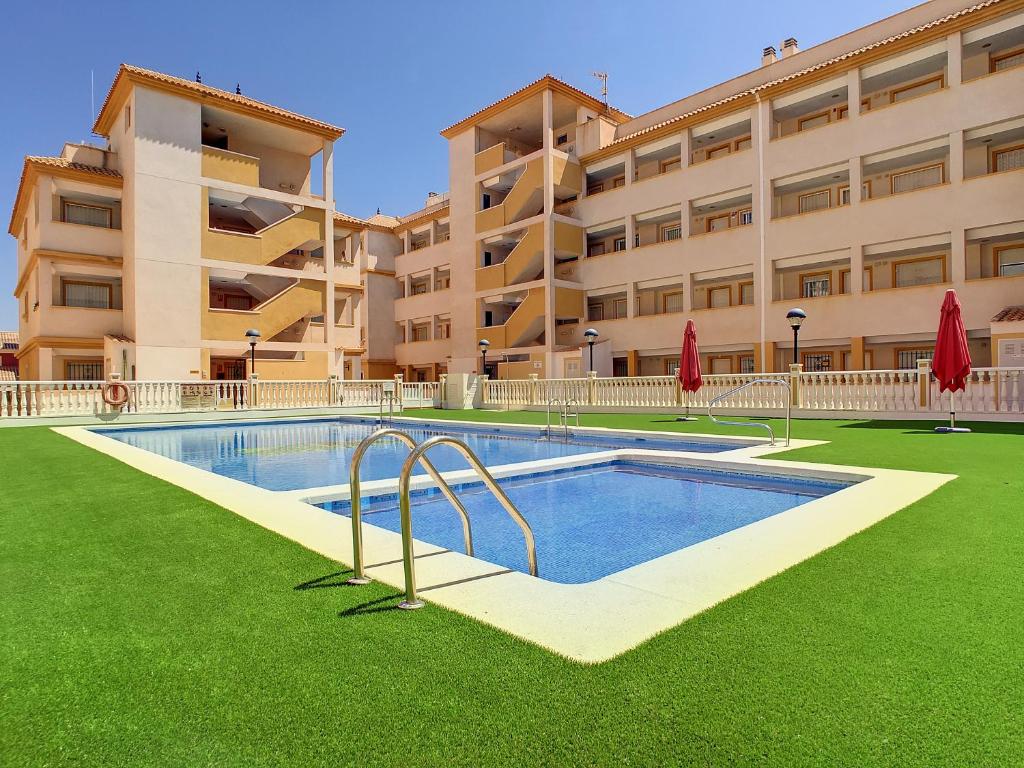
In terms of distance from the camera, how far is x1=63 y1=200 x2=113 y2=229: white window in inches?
1123

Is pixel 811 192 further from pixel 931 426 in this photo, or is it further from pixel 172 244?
pixel 172 244

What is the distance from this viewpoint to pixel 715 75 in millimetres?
30328

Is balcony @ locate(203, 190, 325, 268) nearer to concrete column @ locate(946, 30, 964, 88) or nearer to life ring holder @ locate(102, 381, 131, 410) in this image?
life ring holder @ locate(102, 381, 131, 410)

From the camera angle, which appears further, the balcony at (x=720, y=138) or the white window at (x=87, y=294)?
the white window at (x=87, y=294)

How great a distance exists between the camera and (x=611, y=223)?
31.9 m

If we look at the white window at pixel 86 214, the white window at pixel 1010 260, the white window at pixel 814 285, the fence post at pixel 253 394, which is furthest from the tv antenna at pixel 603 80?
the white window at pixel 86 214

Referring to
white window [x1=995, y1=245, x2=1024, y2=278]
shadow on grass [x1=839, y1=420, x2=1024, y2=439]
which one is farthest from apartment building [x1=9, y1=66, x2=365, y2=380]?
white window [x1=995, y1=245, x2=1024, y2=278]

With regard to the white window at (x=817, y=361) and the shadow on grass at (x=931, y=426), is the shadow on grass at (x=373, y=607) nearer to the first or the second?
the shadow on grass at (x=931, y=426)

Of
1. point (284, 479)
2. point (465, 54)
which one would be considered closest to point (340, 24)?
point (465, 54)

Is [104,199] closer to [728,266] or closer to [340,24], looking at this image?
[340,24]

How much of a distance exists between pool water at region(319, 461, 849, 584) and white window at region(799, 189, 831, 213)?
2254cm

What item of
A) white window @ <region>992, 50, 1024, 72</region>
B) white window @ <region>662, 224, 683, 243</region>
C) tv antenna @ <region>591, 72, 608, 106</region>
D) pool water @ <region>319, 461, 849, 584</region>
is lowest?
pool water @ <region>319, 461, 849, 584</region>

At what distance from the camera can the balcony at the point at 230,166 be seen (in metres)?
28.6

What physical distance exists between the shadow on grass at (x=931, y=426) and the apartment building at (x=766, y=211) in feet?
20.3
